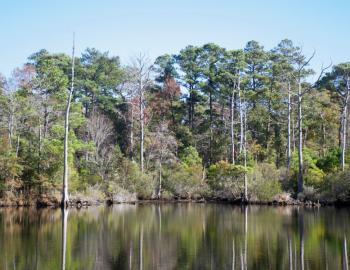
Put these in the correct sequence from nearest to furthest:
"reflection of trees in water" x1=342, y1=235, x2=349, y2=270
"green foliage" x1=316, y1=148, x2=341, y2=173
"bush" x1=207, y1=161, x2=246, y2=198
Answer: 1. "reflection of trees in water" x1=342, y1=235, x2=349, y2=270
2. "bush" x1=207, y1=161, x2=246, y2=198
3. "green foliage" x1=316, y1=148, x2=341, y2=173

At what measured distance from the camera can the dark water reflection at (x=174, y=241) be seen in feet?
40.9

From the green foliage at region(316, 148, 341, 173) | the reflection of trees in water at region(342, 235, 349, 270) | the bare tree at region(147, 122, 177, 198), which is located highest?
the bare tree at region(147, 122, 177, 198)

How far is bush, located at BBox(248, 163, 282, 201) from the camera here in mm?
32312

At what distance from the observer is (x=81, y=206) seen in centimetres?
3130

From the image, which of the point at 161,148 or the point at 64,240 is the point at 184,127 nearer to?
the point at 161,148

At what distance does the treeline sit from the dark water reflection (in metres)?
8.65

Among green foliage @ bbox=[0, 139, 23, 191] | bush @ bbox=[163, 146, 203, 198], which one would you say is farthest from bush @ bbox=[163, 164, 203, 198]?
green foliage @ bbox=[0, 139, 23, 191]

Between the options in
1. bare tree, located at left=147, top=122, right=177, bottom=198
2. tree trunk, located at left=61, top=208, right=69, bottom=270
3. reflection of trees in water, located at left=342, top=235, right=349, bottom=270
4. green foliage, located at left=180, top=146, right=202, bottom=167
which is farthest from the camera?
green foliage, located at left=180, top=146, right=202, bottom=167

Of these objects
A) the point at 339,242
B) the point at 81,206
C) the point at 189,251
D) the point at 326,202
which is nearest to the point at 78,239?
the point at 189,251

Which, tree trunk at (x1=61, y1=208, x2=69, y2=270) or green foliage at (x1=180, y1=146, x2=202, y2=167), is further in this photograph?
green foliage at (x1=180, y1=146, x2=202, y2=167)

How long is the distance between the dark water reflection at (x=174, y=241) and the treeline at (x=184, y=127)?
28.4ft

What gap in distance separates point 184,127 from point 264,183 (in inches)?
580

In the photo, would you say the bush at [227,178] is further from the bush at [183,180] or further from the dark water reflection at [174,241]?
the dark water reflection at [174,241]

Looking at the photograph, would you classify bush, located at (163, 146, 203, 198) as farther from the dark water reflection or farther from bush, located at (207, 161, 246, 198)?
the dark water reflection
